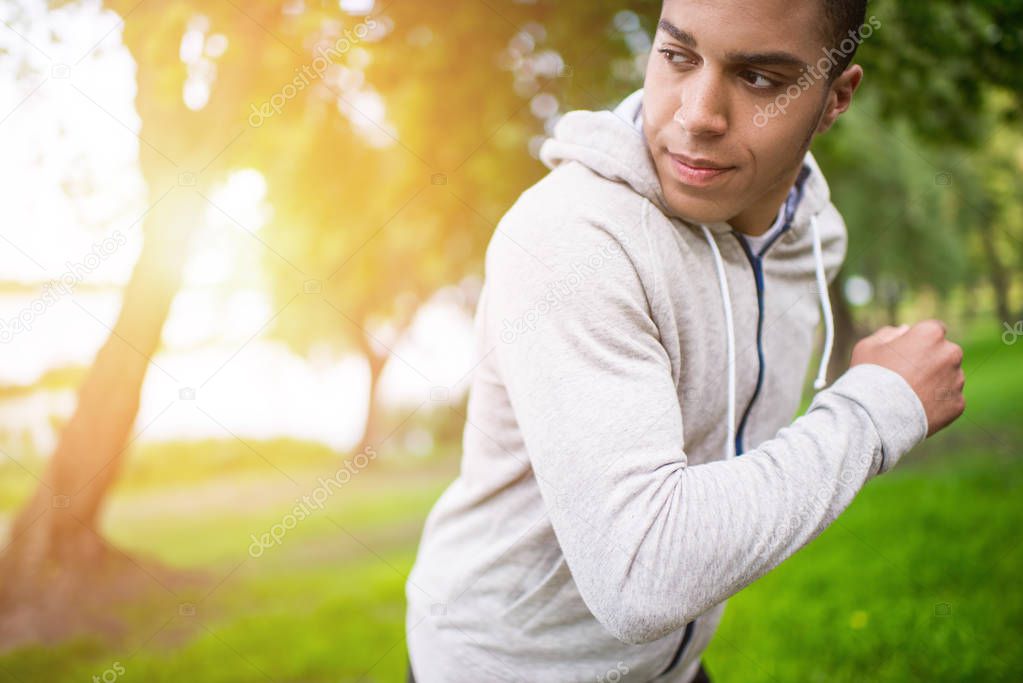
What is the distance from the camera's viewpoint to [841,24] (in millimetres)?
1357

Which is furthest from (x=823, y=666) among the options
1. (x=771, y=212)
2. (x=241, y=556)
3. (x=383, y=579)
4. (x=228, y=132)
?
(x=241, y=556)

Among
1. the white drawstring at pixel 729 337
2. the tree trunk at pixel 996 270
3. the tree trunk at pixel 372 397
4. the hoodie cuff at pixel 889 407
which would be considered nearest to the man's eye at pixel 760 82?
the white drawstring at pixel 729 337

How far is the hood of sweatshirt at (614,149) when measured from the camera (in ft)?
4.27

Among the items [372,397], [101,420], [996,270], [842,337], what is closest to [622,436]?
[101,420]

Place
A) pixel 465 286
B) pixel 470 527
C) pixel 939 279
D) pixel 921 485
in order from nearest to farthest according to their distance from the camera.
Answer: pixel 470 527 < pixel 921 485 < pixel 939 279 < pixel 465 286

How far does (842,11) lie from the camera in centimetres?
134

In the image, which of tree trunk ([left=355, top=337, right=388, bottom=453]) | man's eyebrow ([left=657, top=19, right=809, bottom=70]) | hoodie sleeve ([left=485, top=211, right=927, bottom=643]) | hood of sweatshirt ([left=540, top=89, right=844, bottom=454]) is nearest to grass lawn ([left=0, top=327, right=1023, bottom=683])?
hood of sweatshirt ([left=540, top=89, right=844, bottom=454])

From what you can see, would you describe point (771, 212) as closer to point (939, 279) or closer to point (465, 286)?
point (939, 279)

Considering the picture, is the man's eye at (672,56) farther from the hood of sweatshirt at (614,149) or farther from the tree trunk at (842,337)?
the tree trunk at (842,337)

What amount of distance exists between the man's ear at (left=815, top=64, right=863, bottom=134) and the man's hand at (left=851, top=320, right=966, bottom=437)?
0.48 m

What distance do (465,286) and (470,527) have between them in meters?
16.7

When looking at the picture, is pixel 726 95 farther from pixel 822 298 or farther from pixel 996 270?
pixel 996 270

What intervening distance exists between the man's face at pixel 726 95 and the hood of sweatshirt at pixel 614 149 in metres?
0.02

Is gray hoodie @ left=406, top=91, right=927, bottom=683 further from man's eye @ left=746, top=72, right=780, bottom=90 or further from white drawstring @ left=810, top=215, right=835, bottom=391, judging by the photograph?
man's eye @ left=746, top=72, right=780, bottom=90
